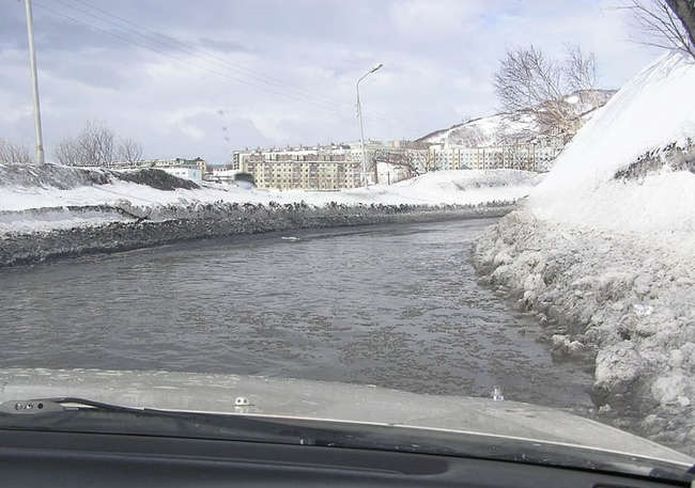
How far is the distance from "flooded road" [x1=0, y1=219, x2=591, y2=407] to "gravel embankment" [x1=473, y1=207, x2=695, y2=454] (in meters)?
0.31

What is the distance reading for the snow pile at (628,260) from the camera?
18.0 ft

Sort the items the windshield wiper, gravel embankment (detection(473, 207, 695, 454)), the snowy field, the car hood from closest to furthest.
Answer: the windshield wiper → the car hood → gravel embankment (detection(473, 207, 695, 454)) → the snowy field

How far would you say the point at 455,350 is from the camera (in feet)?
25.2

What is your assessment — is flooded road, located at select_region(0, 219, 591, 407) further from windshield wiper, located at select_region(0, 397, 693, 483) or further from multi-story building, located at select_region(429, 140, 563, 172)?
multi-story building, located at select_region(429, 140, 563, 172)

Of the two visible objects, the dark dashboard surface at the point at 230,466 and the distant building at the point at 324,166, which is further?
the distant building at the point at 324,166

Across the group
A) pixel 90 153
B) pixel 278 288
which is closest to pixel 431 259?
pixel 278 288

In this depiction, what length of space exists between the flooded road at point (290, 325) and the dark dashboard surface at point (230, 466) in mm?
3989

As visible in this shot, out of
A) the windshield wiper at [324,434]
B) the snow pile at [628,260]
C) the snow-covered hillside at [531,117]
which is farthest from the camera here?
the snow-covered hillside at [531,117]

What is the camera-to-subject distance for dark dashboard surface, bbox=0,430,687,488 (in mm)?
1768

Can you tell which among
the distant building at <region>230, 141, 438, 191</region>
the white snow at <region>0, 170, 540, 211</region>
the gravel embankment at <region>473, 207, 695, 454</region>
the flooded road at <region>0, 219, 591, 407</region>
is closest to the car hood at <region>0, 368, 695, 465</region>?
the gravel embankment at <region>473, 207, 695, 454</region>

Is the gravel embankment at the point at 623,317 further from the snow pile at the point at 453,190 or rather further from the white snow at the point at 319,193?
the snow pile at the point at 453,190

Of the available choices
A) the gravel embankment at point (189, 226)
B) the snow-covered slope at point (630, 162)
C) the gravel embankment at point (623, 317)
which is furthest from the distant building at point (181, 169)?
the gravel embankment at point (623, 317)

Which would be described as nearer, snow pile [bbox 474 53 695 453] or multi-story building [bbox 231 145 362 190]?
snow pile [bbox 474 53 695 453]

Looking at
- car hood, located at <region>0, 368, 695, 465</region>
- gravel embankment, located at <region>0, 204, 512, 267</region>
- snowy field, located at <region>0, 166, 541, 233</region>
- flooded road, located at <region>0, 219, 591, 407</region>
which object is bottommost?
flooded road, located at <region>0, 219, 591, 407</region>
